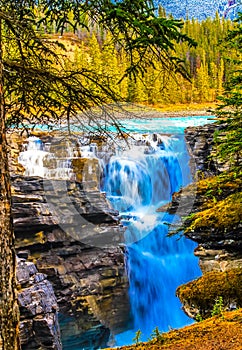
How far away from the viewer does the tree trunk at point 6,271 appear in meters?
3.51

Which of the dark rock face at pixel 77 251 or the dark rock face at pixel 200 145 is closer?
the dark rock face at pixel 77 251

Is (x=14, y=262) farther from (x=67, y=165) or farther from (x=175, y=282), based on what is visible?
(x=67, y=165)

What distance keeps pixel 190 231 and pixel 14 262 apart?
235 inches

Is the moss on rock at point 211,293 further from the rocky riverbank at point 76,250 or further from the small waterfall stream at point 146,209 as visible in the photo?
the rocky riverbank at point 76,250

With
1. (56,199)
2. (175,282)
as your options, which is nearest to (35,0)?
(56,199)

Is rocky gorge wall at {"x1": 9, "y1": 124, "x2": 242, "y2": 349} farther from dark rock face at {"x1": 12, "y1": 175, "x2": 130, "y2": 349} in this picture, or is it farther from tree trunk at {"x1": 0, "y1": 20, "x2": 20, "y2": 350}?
tree trunk at {"x1": 0, "y1": 20, "x2": 20, "y2": 350}

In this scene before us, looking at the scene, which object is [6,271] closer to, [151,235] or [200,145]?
[151,235]

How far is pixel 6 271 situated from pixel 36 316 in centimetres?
1031

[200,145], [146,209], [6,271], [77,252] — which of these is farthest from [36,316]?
[200,145]

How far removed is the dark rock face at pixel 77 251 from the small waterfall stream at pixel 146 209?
0.96 m

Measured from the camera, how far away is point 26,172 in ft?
76.9

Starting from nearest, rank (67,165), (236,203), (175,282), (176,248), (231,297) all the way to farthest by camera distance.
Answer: (231,297) → (236,203) → (175,282) → (176,248) → (67,165)

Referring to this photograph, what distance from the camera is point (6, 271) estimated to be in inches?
139

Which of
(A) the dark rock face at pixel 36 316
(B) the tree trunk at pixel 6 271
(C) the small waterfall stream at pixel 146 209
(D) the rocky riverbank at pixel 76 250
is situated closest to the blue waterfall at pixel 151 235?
(C) the small waterfall stream at pixel 146 209
